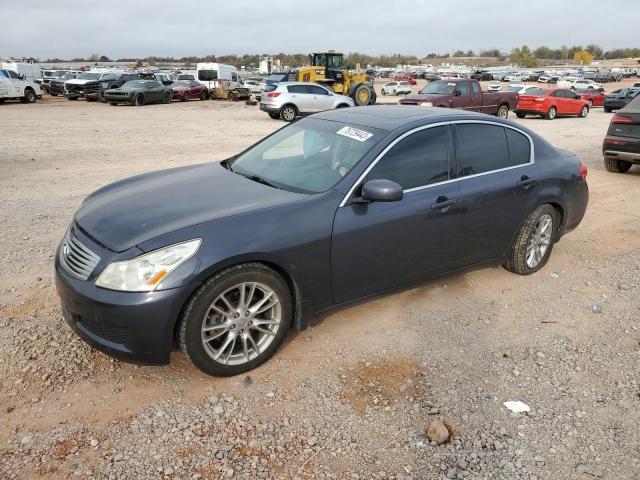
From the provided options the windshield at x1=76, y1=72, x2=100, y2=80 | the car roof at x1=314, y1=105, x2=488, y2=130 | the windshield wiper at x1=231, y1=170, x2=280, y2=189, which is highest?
the car roof at x1=314, y1=105, x2=488, y2=130

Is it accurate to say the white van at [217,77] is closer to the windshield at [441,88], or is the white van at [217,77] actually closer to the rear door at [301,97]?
the rear door at [301,97]

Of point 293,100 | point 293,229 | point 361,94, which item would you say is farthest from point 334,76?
point 293,229

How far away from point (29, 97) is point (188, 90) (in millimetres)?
8623

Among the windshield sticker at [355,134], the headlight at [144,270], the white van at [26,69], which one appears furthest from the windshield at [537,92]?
the white van at [26,69]

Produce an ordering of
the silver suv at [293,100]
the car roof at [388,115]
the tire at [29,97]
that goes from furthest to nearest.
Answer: the tire at [29,97]
the silver suv at [293,100]
the car roof at [388,115]

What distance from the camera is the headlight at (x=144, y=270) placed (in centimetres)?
295

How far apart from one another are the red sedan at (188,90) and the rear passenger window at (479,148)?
2910 centimetres

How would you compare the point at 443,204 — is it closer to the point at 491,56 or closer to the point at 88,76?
the point at 88,76

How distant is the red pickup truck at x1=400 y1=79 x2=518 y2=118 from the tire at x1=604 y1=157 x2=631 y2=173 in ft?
27.1

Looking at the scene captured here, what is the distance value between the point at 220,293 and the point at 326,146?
5.14 ft

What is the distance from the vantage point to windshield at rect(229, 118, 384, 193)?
379 centimetres

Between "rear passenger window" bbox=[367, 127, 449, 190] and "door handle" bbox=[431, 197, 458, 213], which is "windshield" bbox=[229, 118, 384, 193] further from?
"door handle" bbox=[431, 197, 458, 213]

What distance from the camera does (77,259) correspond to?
322 centimetres

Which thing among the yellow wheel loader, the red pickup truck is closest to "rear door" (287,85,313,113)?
the red pickup truck
